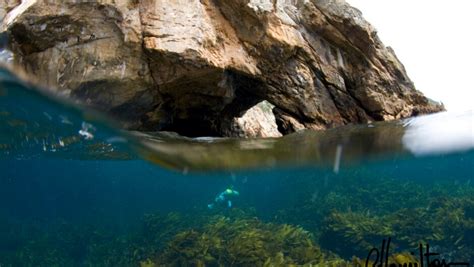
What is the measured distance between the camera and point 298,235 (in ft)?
41.2

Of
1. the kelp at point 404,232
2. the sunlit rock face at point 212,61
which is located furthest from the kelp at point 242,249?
the sunlit rock face at point 212,61

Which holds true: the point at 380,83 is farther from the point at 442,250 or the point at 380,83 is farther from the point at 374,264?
the point at 442,250

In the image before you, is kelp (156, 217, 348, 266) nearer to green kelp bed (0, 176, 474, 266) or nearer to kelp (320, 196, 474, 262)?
green kelp bed (0, 176, 474, 266)

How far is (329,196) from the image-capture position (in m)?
19.8

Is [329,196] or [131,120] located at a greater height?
[131,120]

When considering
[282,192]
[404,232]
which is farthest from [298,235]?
[282,192]

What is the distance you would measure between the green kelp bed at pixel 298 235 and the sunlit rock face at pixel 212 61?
13.0 feet

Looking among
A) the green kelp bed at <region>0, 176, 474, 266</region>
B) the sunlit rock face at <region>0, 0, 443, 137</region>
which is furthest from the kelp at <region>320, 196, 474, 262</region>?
the sunlit rock face at <region>0, 0, 443, 137</region>

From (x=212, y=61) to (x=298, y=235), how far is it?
828 cm

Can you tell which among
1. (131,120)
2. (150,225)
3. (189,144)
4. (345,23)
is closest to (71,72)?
(131,120)

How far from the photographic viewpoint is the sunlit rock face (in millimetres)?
6395

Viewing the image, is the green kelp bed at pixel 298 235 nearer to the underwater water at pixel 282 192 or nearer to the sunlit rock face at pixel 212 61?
the underwater water at pixel 282 192

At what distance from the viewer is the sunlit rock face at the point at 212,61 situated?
21.0ft

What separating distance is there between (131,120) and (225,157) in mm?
3225
